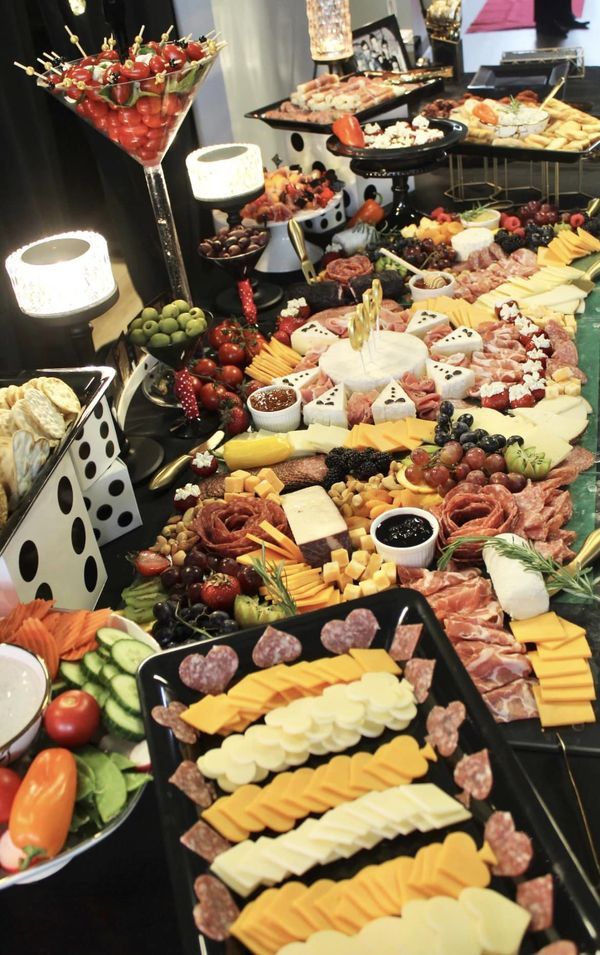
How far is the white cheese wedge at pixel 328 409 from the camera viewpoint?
98.8 inches

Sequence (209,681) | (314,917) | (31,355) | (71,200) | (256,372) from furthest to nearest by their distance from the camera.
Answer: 1. (71,200)
2. (31,355)
3. (256,372)
4. (209,681)
5. (314,917)

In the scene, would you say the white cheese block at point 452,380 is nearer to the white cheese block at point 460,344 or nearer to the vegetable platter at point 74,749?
the white cheese block at point 460,344

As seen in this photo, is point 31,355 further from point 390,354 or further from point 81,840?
point 81,840

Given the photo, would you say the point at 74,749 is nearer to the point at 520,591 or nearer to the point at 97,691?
the point at 97,691

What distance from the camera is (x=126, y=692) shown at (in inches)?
55.9

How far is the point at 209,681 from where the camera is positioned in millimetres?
1342

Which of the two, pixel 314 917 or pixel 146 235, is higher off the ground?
pixel 314 917

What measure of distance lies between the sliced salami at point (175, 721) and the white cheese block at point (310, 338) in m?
1.78

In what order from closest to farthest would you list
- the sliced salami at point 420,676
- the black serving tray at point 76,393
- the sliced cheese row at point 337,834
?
the sliced cheese row at point 337,834 → the sliced salami at point 420,676 → the black serving tray at point 76,393

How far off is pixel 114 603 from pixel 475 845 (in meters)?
1.19

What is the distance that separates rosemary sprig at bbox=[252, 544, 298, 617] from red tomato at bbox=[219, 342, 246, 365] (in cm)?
111

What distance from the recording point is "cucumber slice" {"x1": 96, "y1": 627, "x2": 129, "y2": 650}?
1507 mm

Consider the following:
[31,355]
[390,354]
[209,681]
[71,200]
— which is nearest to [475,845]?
[209,681]

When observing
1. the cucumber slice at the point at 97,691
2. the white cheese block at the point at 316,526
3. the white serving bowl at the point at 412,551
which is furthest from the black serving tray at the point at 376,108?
the cucumber slice at the point at 97,691
